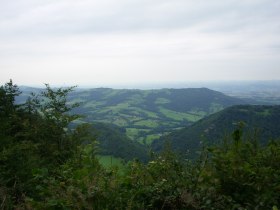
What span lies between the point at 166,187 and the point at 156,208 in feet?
1.13

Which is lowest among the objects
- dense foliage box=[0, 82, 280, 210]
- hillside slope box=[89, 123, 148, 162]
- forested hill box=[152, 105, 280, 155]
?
hillside slope box=[89, 123, 148, 162]

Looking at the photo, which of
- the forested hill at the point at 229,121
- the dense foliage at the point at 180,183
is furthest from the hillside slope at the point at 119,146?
the dense foliage at the point at 180,183

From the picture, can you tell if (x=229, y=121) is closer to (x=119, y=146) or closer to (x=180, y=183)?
(x=119, y=146)

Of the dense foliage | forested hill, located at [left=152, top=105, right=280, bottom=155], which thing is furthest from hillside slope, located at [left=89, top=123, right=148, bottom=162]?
the dense foliage

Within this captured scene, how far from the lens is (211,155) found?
497cm

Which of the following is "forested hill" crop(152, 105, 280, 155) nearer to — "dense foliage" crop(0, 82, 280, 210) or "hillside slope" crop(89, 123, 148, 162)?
"hillside slope" crop(89, 123, 148, 162)

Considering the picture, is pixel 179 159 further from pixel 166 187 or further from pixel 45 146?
pixel 45 146

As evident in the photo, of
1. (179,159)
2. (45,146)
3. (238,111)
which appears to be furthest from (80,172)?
(238,111)

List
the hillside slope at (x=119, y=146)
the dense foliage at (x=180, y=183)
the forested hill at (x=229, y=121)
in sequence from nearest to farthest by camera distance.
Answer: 1. the dense foliage at (x=180, y=183)
2. the hillside slope at (x=119, y=146)
3. the forested hill at (x=229, y=121)

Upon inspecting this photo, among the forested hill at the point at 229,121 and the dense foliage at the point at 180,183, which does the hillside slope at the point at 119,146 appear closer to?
the forested hill at the point at 229,121

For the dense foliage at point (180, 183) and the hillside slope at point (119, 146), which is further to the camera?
the hillside slope at point (119, 146)

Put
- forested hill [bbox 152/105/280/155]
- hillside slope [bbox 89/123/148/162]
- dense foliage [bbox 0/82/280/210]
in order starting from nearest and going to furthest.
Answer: dense foliage [bbox 0/82/280/210]
hillside slope [bbox 89/123/148/162]
forested hill [bbox 152/105/280/155]

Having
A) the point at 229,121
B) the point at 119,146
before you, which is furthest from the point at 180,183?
the point at 229,121

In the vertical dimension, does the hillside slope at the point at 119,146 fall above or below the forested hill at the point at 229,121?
below
